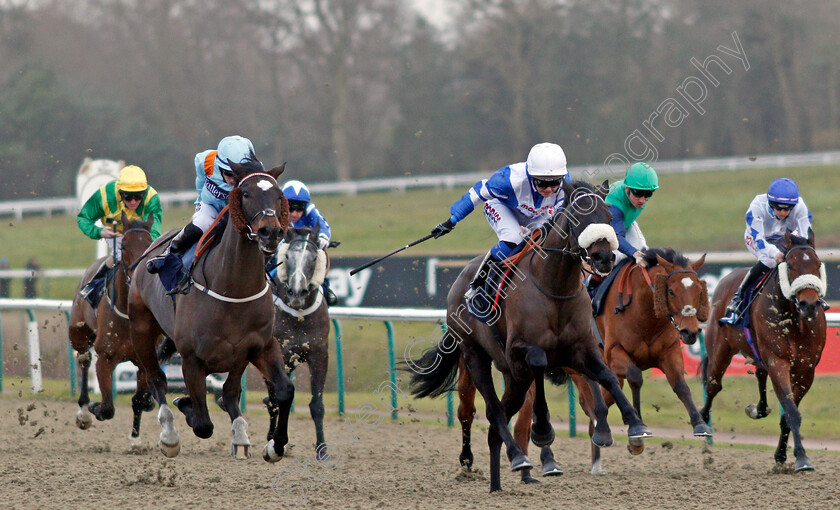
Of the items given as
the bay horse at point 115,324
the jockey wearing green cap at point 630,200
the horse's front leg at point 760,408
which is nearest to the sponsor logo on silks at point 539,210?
the jockey wearing green cap at point 630,200

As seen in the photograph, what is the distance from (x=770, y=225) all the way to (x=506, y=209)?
86.1 inches

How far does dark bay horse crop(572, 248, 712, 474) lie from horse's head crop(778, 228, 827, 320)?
528 mm

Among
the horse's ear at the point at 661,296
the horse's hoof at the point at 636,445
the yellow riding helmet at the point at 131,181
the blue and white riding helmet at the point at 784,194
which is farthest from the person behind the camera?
the yellow riding helmet at the point at 131,181

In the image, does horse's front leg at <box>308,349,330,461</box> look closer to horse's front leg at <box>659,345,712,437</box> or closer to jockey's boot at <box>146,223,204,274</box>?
jockey's boot at <box>146,223,204,274</box>

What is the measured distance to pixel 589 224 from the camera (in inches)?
191

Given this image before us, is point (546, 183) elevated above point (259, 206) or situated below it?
above

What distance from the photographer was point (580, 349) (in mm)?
5191

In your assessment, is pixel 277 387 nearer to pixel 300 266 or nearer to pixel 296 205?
pixel 300 266

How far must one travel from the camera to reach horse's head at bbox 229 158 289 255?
15.6 feet

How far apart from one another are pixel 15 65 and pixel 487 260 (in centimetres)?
2305

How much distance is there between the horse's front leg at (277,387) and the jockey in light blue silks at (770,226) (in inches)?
126

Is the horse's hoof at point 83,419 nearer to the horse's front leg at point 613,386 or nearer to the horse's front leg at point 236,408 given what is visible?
the horse's front leg at point 236,408

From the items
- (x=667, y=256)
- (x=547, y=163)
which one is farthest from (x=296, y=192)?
(x=667, y=256)

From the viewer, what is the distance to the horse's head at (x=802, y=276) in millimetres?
6039
